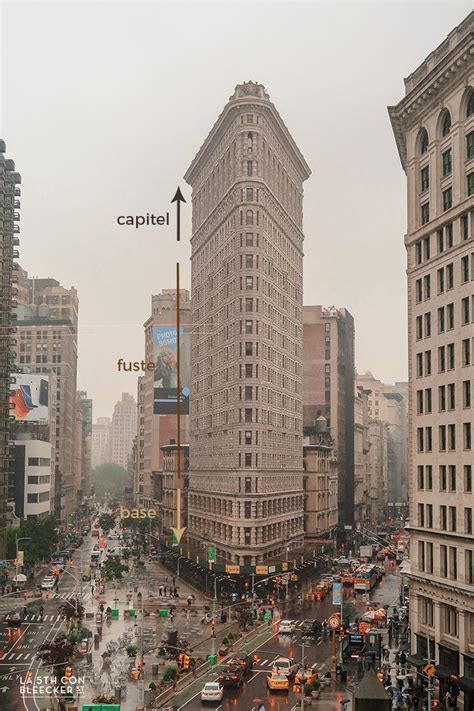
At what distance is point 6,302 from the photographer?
9844 centimetres

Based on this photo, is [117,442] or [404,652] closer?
[404,652]

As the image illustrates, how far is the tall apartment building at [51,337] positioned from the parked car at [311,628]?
42.9 meters

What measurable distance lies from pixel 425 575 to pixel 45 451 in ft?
261

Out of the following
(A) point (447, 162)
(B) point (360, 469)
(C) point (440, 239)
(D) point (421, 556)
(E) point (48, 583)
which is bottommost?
(E) point (48, 583)

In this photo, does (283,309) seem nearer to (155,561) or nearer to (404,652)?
(155,561)

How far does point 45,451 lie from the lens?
123125 mm

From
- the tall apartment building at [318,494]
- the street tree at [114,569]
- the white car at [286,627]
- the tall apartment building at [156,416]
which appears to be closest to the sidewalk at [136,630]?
the street tree at [114,569]

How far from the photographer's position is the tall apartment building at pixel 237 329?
9012cm

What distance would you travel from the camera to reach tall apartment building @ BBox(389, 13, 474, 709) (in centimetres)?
4922

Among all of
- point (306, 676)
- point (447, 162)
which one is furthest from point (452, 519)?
point (447, 162)

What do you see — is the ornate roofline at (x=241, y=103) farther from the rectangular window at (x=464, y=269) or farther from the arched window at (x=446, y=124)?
the rectangular window at (x=464, y=269)

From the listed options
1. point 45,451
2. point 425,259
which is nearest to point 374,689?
point 425,259

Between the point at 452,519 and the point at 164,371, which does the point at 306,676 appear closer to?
the point at 452,519

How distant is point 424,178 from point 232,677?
32066mm
